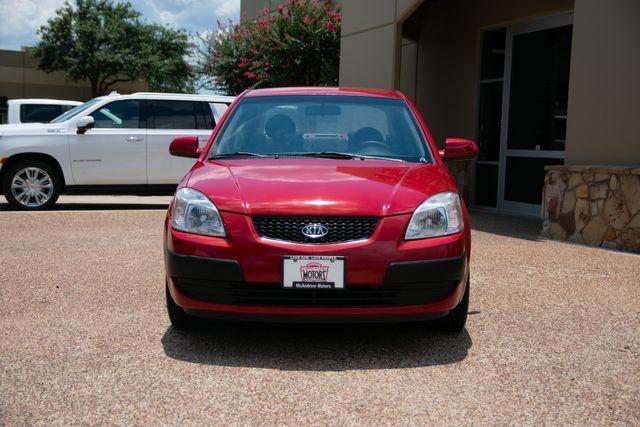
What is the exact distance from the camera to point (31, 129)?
37.3 feet

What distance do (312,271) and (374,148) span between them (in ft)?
4.70

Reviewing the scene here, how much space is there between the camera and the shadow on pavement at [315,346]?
4012 millimetres

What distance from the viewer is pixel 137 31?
40188mm

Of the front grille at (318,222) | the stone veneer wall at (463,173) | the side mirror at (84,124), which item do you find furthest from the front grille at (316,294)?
the stone veneer wall at (463,173)

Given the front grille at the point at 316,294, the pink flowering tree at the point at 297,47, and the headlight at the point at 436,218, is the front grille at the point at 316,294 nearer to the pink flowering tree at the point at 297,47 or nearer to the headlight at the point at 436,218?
the headlight at the point at 436,218

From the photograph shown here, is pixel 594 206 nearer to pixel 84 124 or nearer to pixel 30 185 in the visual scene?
pixel 84 124

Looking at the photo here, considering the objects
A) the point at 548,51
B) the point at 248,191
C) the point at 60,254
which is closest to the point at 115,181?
the point at 60,254

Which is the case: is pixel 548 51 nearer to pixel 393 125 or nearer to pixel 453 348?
pixel 393 125

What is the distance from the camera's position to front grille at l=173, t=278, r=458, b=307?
154 inches

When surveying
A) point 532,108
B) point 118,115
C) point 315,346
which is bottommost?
point 315,346

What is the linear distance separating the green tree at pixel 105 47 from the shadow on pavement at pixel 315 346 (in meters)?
36.2

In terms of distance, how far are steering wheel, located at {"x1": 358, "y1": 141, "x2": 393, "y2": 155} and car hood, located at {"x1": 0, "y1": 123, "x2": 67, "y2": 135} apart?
7789mm

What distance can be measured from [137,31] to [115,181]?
3048 centimetres

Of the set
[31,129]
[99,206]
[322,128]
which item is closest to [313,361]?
[322,128]
